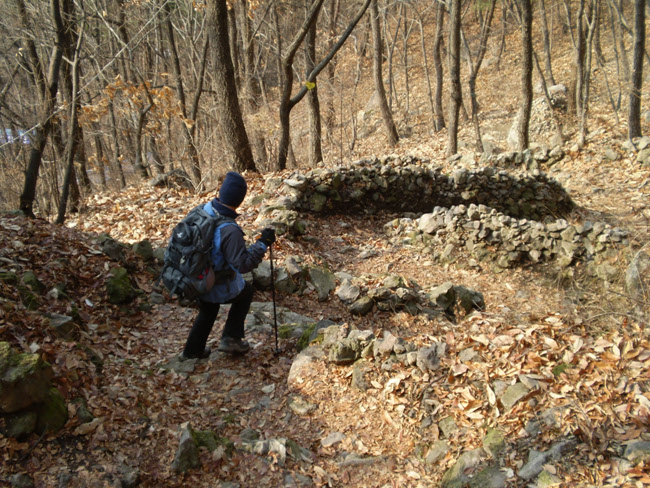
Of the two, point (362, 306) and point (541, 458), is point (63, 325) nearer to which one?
point (362, 306)

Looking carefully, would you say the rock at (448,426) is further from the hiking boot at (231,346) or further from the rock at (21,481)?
the rock at (21,481)

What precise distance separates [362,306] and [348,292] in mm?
481

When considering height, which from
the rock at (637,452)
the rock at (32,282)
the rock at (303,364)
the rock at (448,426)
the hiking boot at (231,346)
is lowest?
the rock at (448,426)

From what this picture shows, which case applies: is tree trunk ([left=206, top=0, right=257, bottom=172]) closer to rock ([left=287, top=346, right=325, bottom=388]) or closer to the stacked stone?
the stacked stone

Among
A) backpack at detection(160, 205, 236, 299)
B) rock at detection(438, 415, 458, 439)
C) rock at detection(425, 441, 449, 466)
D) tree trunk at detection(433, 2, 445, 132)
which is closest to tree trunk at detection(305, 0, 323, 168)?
tree trunk at detection(433, 2, 445, 132)

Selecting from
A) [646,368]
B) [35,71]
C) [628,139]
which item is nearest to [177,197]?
[35,71]

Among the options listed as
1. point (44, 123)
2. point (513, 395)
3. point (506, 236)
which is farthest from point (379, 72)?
point (513, 395)

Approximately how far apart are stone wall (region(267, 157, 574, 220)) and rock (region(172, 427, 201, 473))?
6.54 m

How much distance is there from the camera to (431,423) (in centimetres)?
350

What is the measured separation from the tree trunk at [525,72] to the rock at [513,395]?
12.5m

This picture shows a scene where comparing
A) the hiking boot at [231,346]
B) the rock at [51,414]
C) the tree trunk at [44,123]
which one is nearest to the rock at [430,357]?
the hiking boot at [231,346]

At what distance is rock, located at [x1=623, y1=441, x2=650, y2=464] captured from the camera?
8.46 feet

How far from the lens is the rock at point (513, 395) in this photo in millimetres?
3346

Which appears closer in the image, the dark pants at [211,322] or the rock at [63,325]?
the rock at [63,325]
